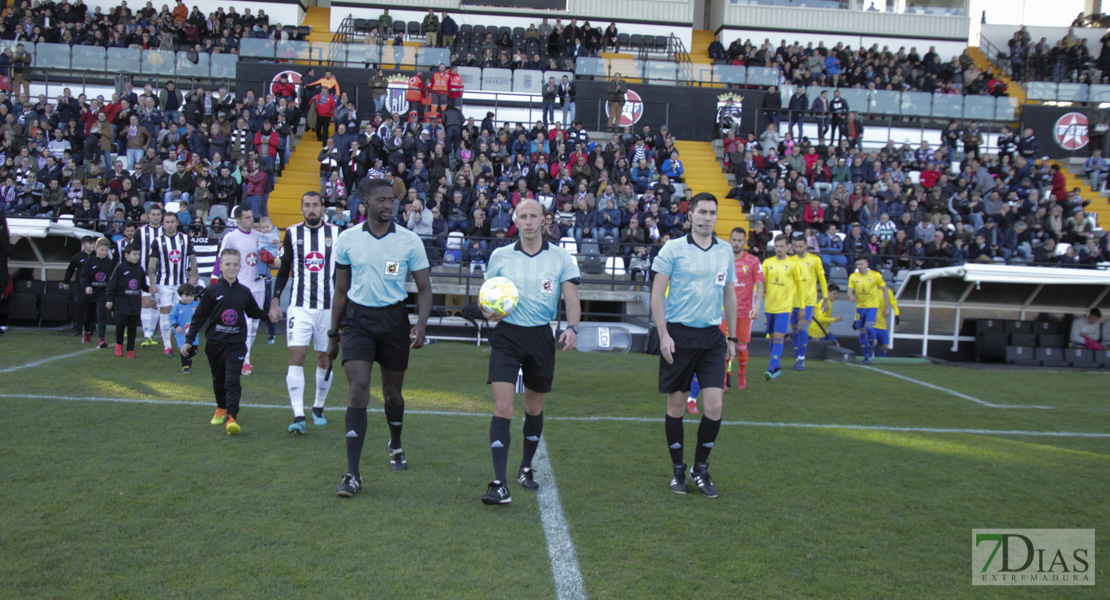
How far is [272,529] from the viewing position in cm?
434

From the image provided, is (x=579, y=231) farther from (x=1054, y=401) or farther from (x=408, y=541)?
(x=408, y=541)

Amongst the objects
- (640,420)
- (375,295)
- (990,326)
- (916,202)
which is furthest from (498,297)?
(916,202)

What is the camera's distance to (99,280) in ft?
39.7

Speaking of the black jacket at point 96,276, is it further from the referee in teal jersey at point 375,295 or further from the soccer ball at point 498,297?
the soccer ball at point 498,297

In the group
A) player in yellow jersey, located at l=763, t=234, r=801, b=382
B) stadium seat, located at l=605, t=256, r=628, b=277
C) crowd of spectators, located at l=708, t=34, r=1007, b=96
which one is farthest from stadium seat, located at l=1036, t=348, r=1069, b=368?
crowd of spectators, located at l=708, t=34, r=1007, b=96

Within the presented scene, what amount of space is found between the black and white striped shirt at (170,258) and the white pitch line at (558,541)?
7.88m


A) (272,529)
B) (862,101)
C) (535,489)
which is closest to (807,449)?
(535,489)

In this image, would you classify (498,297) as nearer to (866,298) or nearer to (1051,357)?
(866,298)

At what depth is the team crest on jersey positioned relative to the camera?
683 centimetres

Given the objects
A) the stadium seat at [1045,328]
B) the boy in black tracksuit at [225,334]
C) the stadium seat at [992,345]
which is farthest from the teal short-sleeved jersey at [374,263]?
the stadium seat at [1045,328]

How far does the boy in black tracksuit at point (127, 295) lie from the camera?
11.2 meters

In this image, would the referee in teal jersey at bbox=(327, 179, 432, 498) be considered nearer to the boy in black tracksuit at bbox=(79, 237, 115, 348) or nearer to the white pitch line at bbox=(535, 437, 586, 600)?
the white pitch line at bbox=(535, 437, 586, 600)

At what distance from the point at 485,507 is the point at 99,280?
32.0 feet

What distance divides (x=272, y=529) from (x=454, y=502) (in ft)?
3.64
